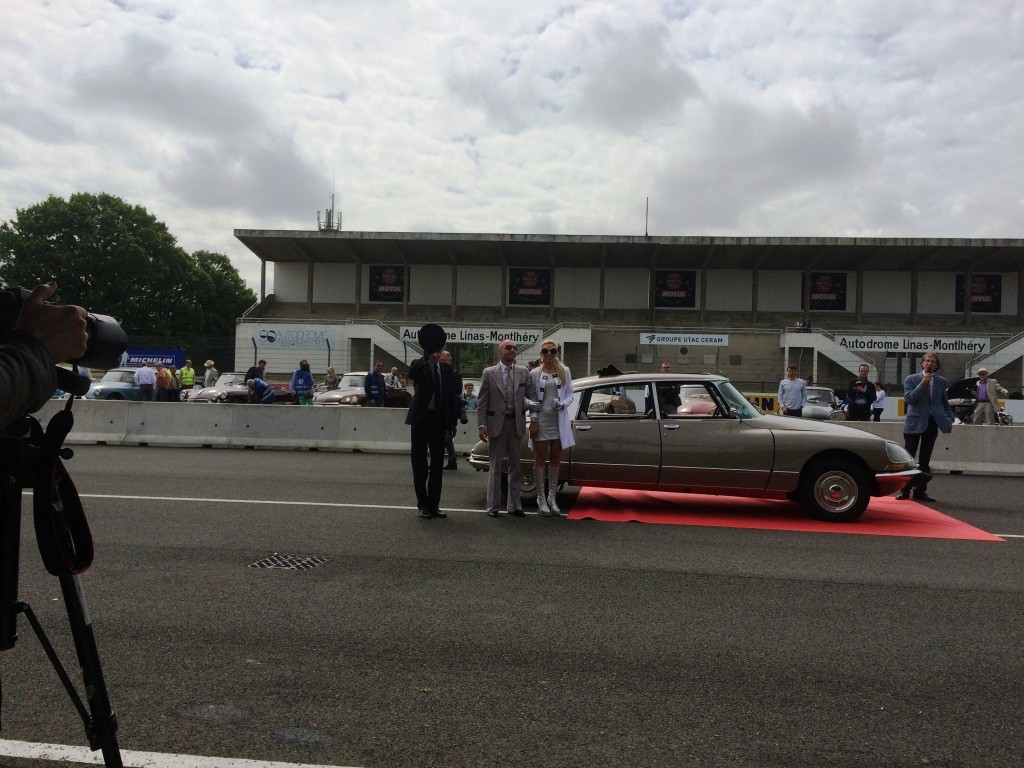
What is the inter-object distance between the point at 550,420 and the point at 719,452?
1775 millimetres

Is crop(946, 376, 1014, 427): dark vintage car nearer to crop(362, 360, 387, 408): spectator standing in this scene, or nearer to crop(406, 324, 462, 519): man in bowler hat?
crop(362, 360, 387, 408): spectator standing

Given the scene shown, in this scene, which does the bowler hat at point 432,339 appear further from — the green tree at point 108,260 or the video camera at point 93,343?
the green tree at point 108,260

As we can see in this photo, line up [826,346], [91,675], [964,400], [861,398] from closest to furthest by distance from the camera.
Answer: [91,675], [861,398], [964,400], [826,346]

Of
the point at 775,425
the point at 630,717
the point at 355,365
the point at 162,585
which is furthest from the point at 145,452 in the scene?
the point at 355,365

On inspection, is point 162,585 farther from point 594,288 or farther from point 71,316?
point 594,288

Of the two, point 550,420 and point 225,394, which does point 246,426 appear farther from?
point 550,420

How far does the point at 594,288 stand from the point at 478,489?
35675 mm

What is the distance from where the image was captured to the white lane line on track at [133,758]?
106 inches

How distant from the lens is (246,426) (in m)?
15.3

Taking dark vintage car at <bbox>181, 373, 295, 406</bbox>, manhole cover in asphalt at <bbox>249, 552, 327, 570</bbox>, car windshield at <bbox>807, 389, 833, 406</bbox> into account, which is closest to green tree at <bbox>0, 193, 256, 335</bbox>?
dark vintage car at <bbox>181, 373, 295, 406</bbox>

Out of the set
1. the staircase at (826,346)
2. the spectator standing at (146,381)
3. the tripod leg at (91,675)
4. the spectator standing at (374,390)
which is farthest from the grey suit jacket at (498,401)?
the staircase at (826,346)

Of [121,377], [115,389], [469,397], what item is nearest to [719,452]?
[469,397]

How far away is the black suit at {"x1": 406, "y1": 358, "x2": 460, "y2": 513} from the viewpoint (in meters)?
7.49

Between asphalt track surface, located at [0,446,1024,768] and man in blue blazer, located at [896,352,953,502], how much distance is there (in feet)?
9.31
